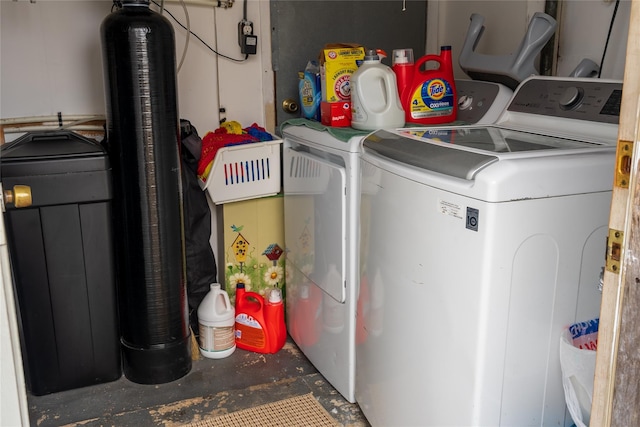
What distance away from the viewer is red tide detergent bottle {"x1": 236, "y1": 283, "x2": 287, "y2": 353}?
2.66 m

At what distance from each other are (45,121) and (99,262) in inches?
27.1

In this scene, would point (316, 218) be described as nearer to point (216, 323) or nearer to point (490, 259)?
point (216, 323)

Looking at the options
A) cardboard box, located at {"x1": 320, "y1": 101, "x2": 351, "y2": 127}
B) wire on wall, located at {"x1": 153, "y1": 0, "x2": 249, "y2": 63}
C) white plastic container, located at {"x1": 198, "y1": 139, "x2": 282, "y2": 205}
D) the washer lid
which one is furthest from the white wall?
the washer lid

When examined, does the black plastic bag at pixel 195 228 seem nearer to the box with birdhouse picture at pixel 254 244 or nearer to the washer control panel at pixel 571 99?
the box with birdhouse picture at pixel 254 244

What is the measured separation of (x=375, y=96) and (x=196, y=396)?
53.3 inches

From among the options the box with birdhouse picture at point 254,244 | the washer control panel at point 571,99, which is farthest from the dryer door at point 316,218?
the washer control panel at point 571,99

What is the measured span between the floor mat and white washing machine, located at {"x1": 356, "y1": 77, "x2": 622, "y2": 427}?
1.53 ft

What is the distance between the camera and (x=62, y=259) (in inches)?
88.6

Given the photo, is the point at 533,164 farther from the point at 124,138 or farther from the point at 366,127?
the point at 124,138

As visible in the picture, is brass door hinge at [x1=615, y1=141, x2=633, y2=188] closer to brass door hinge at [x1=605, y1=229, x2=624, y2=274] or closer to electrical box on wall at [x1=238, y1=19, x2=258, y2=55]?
brass door hinge at [x1=605, y1=229, x2=624, y2=274]

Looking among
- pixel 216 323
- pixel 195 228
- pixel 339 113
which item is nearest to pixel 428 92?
pixel 339 113

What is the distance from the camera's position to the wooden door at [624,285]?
90cm

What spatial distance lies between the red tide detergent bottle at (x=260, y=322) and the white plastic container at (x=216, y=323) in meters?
0.08

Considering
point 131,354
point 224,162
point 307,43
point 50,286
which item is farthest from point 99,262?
point 307,43
